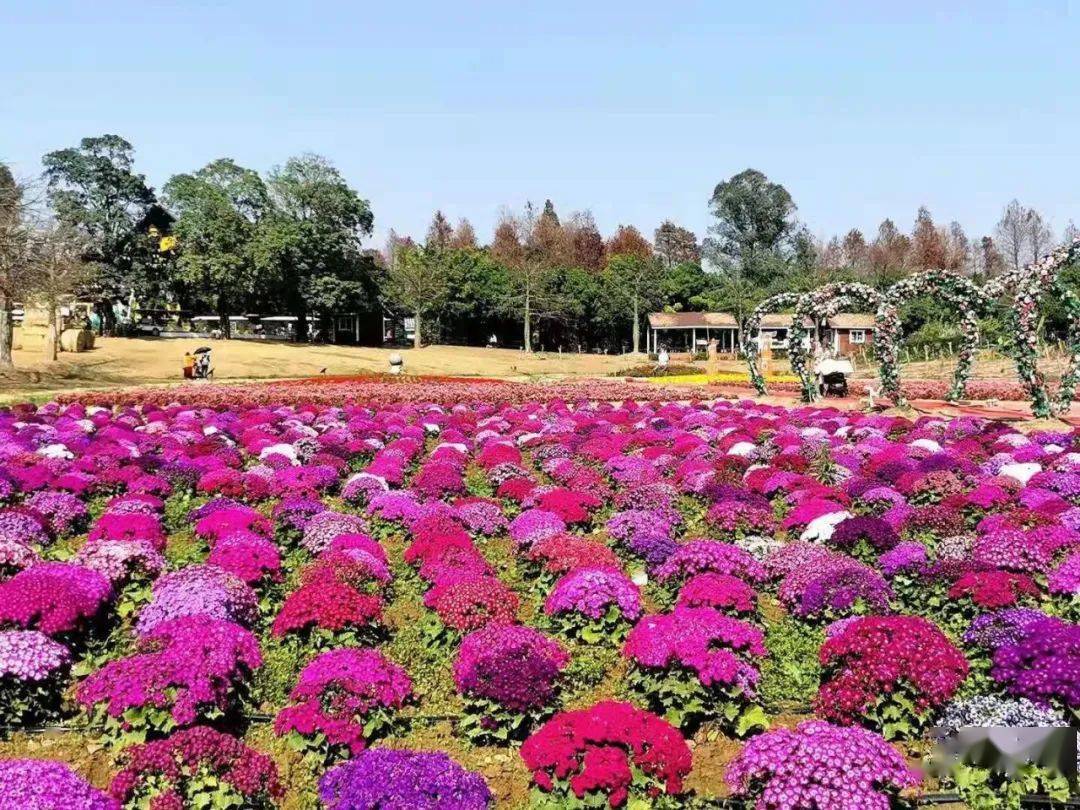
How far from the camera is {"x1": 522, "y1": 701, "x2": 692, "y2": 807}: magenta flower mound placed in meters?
4.61

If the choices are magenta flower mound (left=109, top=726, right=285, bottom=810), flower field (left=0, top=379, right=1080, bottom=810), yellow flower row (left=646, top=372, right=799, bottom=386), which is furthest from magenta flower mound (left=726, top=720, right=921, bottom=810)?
yellow flower row (left=646, top=372, right=799, bottom=386)

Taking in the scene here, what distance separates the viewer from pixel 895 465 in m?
12.3

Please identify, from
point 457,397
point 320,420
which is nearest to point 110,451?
point 320,420

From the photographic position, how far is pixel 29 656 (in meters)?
5.90

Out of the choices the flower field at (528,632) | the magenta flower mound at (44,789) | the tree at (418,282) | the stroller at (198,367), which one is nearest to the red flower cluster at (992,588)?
the flower field at (528,632)

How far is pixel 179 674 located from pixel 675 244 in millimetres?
107296

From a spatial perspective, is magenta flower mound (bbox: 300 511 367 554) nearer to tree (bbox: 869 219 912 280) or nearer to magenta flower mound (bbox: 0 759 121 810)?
magenta flower mound (bbox: 0 759 121 810)

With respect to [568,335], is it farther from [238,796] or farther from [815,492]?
[238,796]

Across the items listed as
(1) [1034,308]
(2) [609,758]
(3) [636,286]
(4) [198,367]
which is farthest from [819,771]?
(3) [636,286]

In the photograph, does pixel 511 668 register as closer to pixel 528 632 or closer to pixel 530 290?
pixel 528 632

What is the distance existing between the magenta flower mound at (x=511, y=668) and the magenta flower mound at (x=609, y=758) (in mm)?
836

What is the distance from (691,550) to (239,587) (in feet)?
11.9

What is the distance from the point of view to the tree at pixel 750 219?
306ft

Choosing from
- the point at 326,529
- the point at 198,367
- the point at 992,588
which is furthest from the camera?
the point at 198,367
